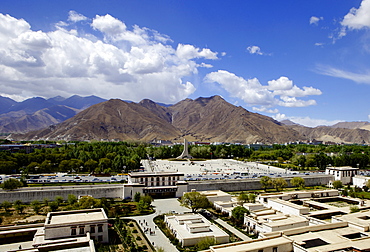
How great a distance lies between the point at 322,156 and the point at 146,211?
58981 mm

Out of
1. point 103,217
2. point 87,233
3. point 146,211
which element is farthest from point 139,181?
point 87,233

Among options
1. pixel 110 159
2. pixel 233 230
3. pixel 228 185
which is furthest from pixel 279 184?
pixel 110 159

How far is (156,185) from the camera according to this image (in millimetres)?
46156

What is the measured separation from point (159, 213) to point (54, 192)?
1608cm

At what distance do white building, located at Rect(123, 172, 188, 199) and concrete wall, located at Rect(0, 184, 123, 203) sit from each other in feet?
6.21

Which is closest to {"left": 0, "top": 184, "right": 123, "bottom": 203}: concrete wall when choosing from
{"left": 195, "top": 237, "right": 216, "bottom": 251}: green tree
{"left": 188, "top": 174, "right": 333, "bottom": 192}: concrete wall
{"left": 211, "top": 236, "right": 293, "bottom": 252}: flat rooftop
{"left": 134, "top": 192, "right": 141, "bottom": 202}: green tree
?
{"left": 134, "top": 192, "right": 141, "bottom": 202}: green tree

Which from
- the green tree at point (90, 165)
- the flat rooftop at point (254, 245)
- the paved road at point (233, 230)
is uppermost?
the green tree at point (90, 165)

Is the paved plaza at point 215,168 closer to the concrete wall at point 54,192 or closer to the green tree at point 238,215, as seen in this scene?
the concrete wall at point 54,192

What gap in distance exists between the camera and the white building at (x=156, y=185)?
44.0m

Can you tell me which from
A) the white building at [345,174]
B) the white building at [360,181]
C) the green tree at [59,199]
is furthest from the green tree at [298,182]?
the green tree at [59,199]

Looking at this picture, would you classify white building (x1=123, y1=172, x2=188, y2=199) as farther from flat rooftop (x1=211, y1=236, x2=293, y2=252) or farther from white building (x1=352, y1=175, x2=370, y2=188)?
white building (x1=352, y1=175, x2=370, y2=188)

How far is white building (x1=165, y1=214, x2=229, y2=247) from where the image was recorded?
2739 cm

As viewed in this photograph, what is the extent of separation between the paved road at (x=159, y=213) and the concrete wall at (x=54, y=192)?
6949 mm

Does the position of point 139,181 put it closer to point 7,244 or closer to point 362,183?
point 7,244
